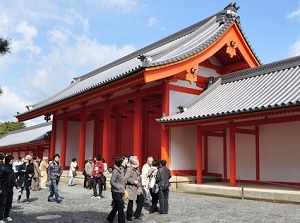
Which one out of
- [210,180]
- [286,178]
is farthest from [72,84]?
[286,178]

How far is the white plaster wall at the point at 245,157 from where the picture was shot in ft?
49.2

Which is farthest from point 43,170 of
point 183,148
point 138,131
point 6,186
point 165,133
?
point 6,186

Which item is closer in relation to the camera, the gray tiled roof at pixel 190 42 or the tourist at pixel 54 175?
the tourist at pixel 54 175

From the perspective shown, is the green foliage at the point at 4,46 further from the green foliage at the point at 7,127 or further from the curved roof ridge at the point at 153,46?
the green foliage at the point at 7,127

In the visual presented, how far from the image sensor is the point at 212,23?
60.0 ft

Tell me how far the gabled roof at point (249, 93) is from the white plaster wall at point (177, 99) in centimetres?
58

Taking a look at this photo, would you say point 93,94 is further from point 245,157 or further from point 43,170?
point 245,157

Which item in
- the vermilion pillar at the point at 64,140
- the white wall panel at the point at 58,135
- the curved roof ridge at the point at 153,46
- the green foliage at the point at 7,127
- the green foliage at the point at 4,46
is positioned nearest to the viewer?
the green foliage at the point at 4,46

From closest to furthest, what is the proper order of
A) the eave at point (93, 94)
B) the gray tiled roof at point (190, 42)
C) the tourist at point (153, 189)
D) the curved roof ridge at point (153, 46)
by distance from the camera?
the tourist at point (153, 189) < the gray tiled roof at point (190, 42) < the eave at point (93, 94) < the curved roof ridge at point (153, 46)

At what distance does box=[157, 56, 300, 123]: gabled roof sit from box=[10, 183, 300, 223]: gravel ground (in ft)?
10.3

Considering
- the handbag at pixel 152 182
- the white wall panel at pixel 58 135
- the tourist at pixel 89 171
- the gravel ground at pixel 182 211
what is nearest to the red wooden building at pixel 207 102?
the tourist at pixel 89 171

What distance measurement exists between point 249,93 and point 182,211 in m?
6.41

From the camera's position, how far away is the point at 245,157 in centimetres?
1530

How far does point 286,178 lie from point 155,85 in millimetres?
7053
